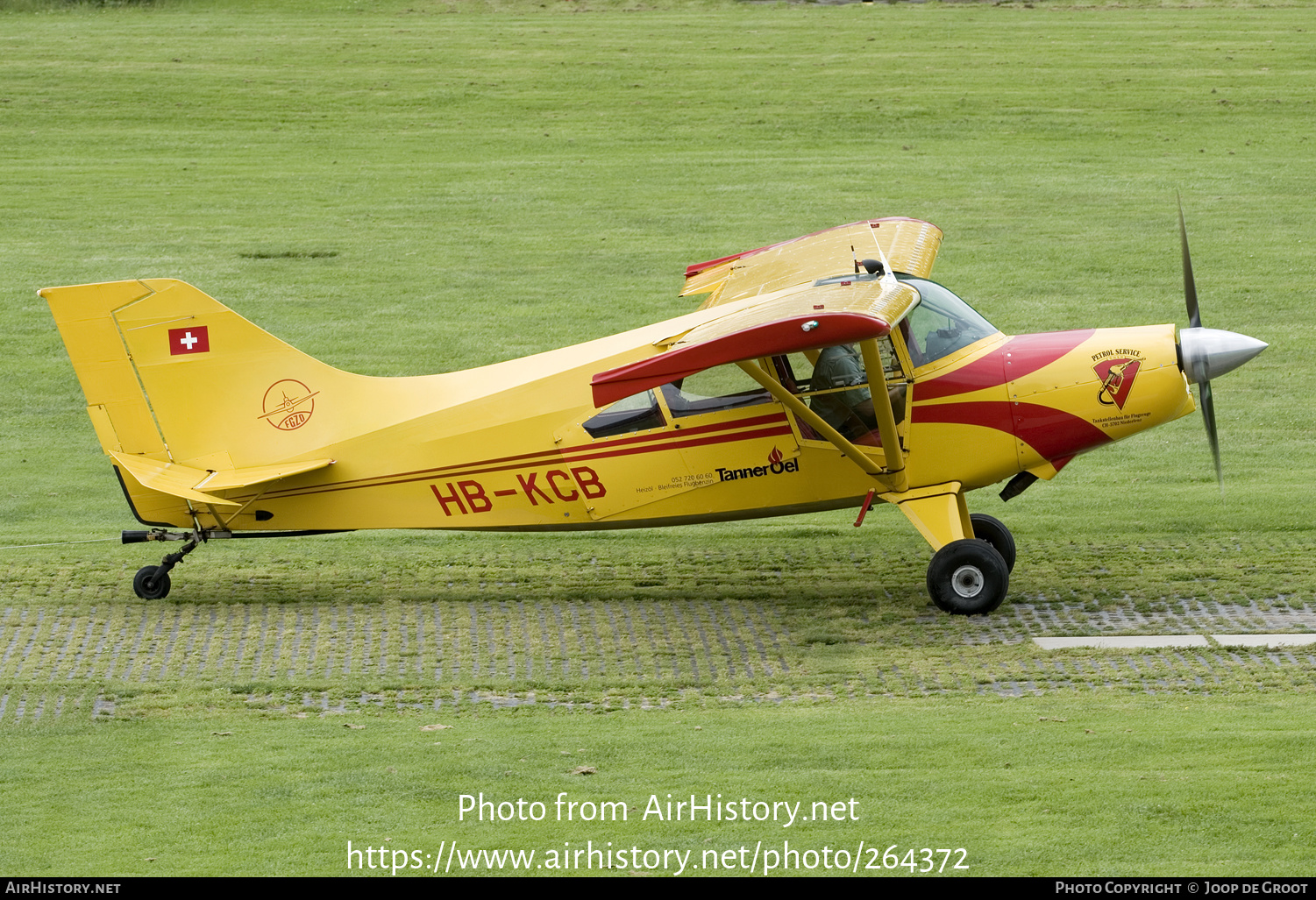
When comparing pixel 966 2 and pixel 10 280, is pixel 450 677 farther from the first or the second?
pixel 966 2

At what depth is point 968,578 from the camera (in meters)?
11.8

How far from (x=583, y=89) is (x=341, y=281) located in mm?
11139

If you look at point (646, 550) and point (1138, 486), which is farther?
point (1138, 486)

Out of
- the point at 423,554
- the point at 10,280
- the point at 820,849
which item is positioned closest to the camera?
the point at 820,849

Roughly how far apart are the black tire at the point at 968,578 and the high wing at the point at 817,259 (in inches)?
100

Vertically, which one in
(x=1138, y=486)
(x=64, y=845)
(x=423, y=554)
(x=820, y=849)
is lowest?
(x=1138, y=486)

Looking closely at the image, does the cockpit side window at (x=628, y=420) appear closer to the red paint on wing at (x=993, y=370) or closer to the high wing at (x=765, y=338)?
the high wing at (x=765, y=338)

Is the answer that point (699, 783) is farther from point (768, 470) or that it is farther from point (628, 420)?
point (628, 420)

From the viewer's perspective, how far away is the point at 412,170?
29.4 metres

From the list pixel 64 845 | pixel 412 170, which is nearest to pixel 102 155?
pixel 412 170

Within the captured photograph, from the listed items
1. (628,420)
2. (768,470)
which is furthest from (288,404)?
(768,470)

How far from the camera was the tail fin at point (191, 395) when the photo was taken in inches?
486

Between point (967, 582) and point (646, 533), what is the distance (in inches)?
167

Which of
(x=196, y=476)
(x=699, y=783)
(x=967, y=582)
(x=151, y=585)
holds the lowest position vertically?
(x=967, y=582)
